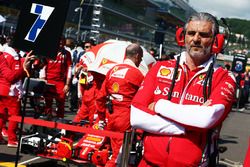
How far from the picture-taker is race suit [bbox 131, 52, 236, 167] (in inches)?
127

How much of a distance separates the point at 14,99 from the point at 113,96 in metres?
2.87

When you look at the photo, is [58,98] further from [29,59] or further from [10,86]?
[29,59]

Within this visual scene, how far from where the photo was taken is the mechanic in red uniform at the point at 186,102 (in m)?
3.22

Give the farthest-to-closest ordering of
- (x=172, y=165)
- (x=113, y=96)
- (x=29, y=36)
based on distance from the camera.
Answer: (x=113, y=96), (x=29, y=36), (x=172, y=165)

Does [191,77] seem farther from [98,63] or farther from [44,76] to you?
[44,76]

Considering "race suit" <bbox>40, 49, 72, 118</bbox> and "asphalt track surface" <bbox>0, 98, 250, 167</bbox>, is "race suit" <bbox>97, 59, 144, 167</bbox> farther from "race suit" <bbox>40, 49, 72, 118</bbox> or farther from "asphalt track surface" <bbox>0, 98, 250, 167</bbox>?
"race suit" <bbox>40, 49, 72, 118</bbox>

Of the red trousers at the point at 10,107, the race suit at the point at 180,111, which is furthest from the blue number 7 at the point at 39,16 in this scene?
the red trousers at the point at 10,107

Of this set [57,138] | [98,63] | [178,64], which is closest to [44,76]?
[98,63]

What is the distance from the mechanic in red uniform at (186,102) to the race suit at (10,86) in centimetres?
560

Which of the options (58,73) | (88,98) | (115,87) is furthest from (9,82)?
(115,87)

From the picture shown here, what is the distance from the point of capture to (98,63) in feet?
26.7

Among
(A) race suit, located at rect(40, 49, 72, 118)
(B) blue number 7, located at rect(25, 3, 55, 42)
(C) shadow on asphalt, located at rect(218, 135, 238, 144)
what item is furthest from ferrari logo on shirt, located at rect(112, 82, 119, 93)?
(C) shadow on asphalt, located at rect(218, 135, 238, 144)

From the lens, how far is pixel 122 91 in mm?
6438

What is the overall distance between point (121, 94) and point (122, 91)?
1.6 inches
